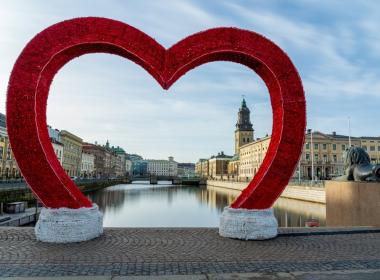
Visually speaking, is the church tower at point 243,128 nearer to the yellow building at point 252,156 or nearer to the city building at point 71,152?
the yellow building at point 252,156

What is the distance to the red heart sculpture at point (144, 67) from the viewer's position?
32.2 ft

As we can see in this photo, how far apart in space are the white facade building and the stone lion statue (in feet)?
330

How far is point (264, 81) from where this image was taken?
1151 cm

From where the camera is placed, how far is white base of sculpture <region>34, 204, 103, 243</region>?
31.4 ft

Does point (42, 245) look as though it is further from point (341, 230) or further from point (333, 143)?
point (333, 143)

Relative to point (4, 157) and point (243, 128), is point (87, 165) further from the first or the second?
point (243, 128)

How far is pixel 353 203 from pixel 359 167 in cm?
162

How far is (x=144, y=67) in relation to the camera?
413 inches

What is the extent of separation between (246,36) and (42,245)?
28.8 feet

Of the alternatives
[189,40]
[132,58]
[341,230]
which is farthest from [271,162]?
[132,58]

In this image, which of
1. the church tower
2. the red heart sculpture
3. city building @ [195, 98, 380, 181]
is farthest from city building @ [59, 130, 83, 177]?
the red heart sculpture

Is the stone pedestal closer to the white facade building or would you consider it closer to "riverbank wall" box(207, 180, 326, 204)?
"riverbank wall" box(207, 180, 326, 204)

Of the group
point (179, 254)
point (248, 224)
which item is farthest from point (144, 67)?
point (248, 224)

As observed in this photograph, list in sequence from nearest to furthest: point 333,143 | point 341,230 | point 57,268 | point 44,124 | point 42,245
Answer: point 57,268 < point 42,245 < point 44,124 < point 341,230 < point 333,143
